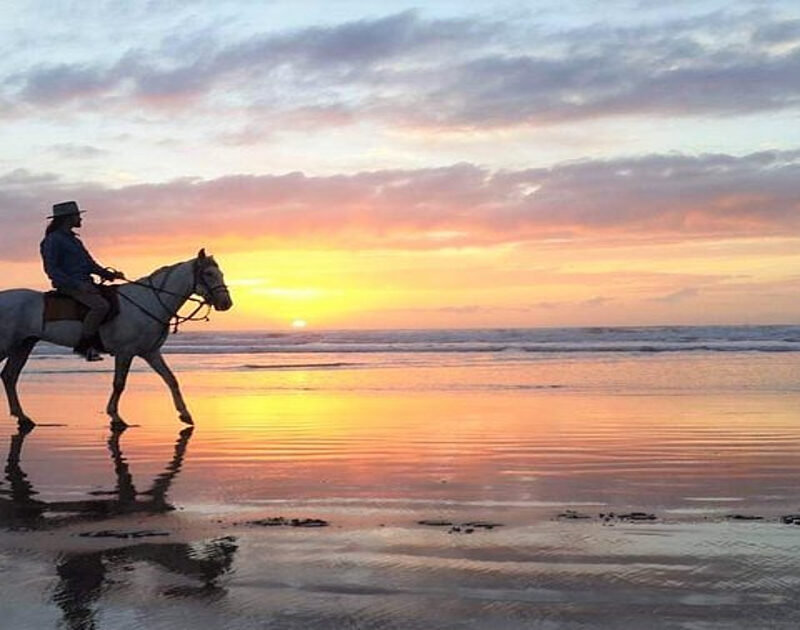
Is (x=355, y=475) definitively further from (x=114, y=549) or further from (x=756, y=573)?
(x=756, y=573)

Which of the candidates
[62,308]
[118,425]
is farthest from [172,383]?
[62,308]

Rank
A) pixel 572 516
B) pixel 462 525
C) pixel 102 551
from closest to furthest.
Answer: pixel 102 551
pixel 462 525
pixel 572 516

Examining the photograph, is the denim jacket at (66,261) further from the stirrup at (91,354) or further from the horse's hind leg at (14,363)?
the horse's hind leg at (14,363)

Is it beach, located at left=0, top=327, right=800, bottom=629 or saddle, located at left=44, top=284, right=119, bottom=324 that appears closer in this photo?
beach, located at left=0, top=327, right=800, bottom=629

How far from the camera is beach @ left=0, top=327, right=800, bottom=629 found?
345 cm

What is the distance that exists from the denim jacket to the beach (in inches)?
65.0

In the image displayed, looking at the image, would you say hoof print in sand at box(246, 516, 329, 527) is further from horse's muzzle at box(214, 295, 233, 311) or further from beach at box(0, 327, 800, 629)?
horse's muzzle at box(214, 295, 233, 311)

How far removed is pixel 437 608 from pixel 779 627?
1166 mm

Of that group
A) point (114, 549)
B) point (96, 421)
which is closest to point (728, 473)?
point (114, 549)

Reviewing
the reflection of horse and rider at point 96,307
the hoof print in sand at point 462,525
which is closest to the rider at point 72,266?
the reflection of horse and rider at point 96,307

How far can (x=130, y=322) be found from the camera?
10.8 metres

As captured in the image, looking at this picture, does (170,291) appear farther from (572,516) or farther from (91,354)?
(572,516)

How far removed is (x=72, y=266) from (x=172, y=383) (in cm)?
172

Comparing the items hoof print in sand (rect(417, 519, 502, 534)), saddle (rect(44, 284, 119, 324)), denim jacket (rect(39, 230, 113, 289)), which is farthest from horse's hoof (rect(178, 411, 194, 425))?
hoof print in sand (rect(417, 519, 502, 534))
